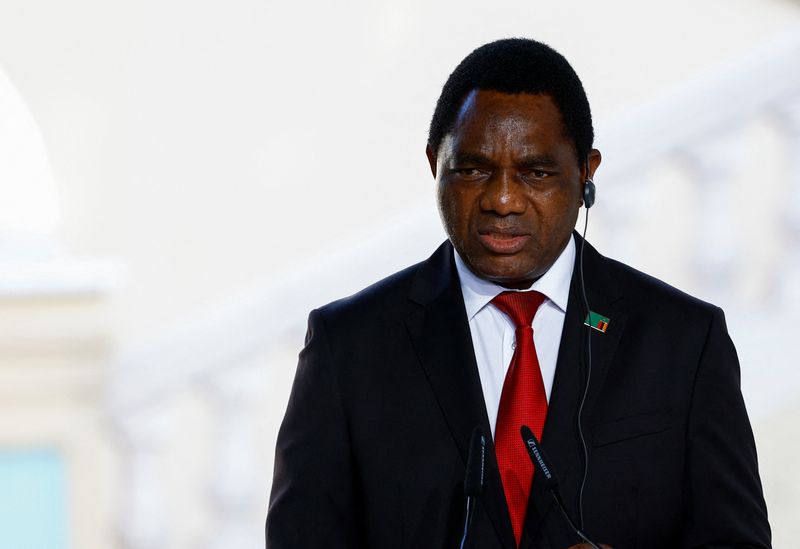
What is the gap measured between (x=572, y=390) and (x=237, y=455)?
1.07 m

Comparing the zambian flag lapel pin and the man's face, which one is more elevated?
the man's face

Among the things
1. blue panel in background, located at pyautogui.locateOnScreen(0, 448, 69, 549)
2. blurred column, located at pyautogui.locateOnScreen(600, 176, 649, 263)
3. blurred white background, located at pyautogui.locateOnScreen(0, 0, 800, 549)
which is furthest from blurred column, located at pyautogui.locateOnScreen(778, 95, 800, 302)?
blue panel in background, located at pyautogui.locateOnScreen(0, 448, 69, 549)

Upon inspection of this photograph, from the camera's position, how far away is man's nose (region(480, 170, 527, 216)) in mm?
1448

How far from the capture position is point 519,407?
1.49 metres

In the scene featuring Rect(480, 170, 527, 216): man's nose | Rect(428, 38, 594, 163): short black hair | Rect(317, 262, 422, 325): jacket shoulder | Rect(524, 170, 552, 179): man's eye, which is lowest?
Rect(317, 262, 422, 325): jacket shoulder

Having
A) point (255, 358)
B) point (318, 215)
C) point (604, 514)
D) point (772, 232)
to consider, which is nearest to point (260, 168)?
point (318, 215)

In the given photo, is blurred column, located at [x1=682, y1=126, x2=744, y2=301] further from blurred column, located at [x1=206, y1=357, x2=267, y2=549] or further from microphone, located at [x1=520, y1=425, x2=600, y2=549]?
microphone, located at [x1=520, y1=425, x2=600, y2=549]

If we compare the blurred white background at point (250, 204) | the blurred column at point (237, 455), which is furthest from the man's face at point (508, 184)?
the blurred column at point (237, 455)

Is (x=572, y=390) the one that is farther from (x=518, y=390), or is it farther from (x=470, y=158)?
(x=470, y=158)

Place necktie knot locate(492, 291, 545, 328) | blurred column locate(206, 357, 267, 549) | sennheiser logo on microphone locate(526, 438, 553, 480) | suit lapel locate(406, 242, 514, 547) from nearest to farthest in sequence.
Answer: sennheiser logo on microphone locate(526, 438, 553, 480) < suit lapel locate(406, 242, 514, 547) < necktie knot locate(492, 291, 545, 328) < blurred column locate(206, 357, 267, 549)

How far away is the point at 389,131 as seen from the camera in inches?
111

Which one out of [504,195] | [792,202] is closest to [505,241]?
[504,195]

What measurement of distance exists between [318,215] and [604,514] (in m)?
1.50

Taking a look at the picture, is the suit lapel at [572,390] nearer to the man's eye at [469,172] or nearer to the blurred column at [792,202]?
the man's eye at [469,172]
